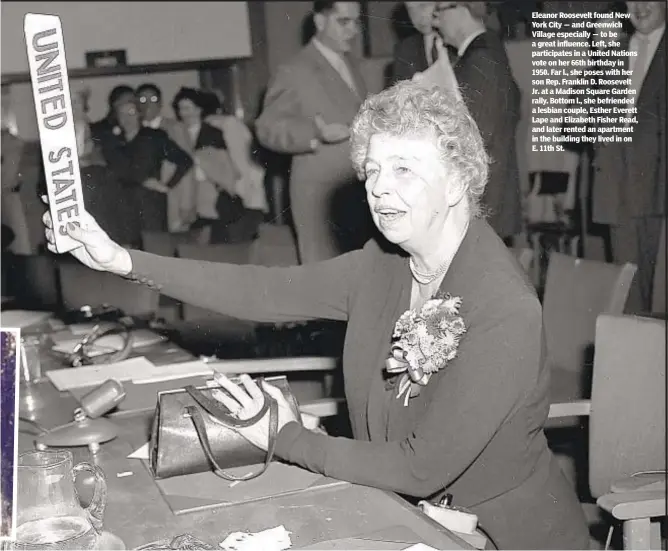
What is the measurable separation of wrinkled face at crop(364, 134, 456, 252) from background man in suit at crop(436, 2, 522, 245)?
27.1 inches

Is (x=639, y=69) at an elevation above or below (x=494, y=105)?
above

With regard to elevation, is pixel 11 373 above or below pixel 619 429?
above

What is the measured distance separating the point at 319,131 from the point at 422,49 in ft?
1.90

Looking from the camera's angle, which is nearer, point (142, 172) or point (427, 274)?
point (427, 274)

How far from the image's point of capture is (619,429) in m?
1.93

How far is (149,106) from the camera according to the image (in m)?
6.03

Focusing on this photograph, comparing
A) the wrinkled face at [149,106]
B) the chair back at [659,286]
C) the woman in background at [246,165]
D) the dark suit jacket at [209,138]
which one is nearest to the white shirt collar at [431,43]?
the chair back at [659,286]

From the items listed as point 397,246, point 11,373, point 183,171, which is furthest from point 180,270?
point 183,171

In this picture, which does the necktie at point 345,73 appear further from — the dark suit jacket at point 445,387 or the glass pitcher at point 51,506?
A: the glass pitcher at point 51,506

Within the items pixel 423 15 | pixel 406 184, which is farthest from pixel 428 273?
pixel 423 15

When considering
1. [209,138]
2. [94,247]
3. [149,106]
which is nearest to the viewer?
[94,247]

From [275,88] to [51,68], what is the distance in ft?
7.13

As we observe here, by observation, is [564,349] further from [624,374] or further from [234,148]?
[234,148]

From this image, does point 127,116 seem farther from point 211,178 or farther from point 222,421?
point 222,421
